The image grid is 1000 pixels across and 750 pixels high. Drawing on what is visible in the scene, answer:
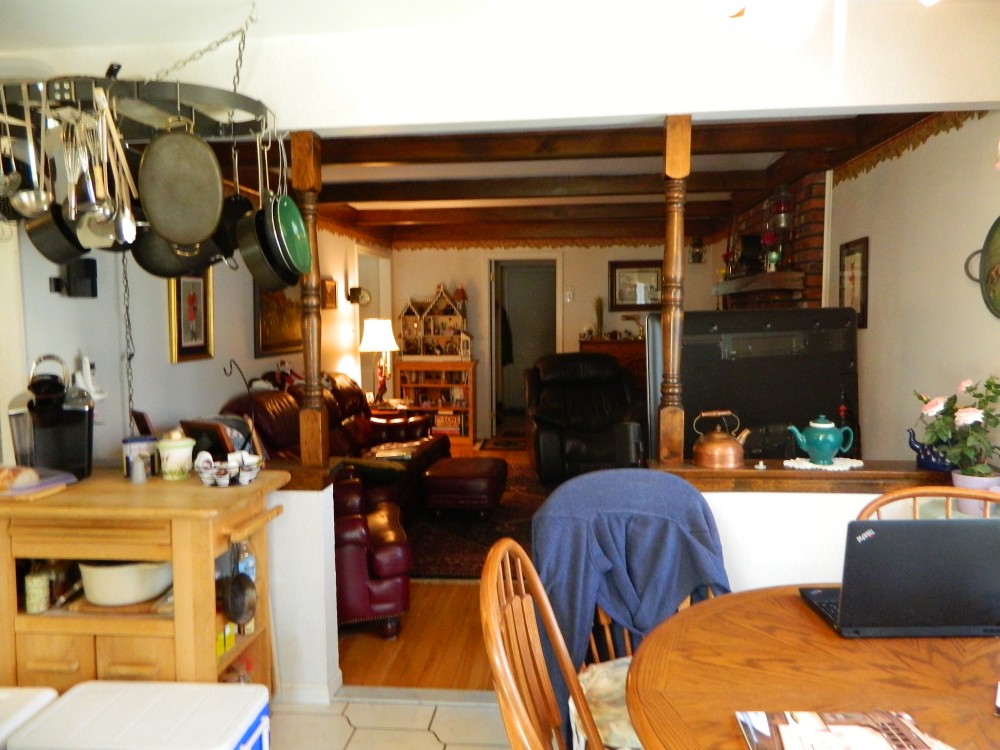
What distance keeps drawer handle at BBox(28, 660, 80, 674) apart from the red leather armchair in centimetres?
104

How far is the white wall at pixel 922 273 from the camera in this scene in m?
2.46

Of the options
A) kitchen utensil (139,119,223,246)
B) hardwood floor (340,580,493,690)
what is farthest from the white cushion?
kitchen utensil (139,119,223,246)

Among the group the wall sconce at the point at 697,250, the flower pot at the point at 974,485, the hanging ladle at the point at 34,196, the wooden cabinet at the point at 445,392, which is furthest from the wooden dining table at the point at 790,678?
the wall sconce at the point at 697,250

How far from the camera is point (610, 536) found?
1.85m

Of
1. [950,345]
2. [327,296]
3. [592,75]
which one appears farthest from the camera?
[327,296]

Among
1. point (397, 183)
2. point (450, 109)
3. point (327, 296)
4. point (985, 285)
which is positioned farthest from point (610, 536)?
point (327, 296)

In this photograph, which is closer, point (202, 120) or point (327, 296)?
point (202, 120)

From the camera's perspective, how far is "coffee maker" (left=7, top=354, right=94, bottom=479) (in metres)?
2.14

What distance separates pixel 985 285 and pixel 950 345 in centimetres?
33

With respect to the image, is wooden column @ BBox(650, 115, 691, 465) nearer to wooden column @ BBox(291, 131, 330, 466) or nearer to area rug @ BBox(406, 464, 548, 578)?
wooden column @ BBox(291, 131, 330, 466)

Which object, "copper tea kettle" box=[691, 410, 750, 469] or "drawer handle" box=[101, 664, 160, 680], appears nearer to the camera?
"drawer handle" box=[101, 664, 160, 680]

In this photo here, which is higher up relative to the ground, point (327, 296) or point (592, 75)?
point (592, 75)

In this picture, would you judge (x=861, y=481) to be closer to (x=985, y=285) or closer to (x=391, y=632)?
(x=985, y=285)

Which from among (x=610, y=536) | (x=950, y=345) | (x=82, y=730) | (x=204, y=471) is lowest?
(x=82, y=730)
